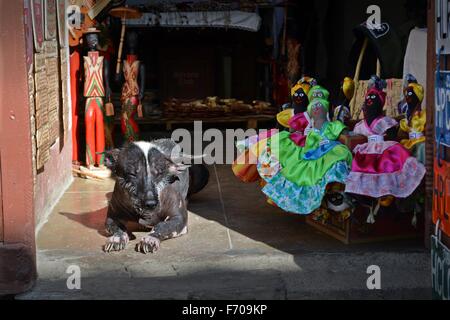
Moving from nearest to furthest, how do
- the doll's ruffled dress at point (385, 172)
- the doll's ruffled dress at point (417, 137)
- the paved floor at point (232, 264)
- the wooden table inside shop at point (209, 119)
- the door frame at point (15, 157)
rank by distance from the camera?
the door frame at point (15, 157) < the paved floor at point (232, 264) < the doll's ruffled dress at point (385, 172) < the doll's ruffled dress at point (417, 137) < the wooden table inside shop at point (209, 119)

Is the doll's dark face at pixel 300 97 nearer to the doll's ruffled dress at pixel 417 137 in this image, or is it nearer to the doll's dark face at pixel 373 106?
the doll's dark face at pixel 373 106

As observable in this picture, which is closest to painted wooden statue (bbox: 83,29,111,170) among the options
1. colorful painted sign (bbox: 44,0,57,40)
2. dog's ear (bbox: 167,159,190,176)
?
colorful painted sign (bbox: 44,0,57,40)

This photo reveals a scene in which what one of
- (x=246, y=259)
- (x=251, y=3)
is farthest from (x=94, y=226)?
(x=251, y=3)

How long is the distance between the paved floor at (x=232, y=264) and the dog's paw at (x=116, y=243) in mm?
68

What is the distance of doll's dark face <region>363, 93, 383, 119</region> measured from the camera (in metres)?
5.96

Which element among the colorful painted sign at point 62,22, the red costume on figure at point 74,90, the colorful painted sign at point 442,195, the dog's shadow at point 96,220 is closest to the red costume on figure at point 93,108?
the red costume on figure at point 74,90

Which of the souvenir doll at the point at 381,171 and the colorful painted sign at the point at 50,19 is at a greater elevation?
the colorful painted sign at the point at 50,19

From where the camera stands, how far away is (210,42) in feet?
44.1

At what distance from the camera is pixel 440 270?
13.7 feet

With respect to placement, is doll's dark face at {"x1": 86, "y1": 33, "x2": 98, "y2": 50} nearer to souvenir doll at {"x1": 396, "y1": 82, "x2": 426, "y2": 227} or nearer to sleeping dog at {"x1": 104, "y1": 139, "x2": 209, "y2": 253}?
sleeping dog at {"x1": 104, "y1": 139, "x2": 209, "y2": 253}

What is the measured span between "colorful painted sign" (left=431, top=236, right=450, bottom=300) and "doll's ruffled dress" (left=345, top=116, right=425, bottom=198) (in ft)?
4.09

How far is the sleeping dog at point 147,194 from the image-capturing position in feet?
19.1

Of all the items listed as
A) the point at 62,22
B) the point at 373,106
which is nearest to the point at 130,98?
the point at 62,22
